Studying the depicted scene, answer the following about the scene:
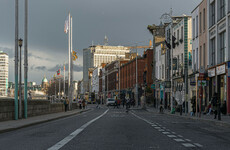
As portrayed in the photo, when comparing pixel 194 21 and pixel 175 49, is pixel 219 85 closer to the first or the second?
pixel 194 21

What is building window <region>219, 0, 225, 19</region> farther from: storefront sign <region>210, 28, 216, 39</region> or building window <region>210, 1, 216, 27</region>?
building window <region>210, 1, 216, 27</region>

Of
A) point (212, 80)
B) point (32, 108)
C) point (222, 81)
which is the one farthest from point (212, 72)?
point (32, 108)

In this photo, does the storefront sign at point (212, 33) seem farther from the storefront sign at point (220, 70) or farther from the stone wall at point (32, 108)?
the stone wall at point (32, 108)

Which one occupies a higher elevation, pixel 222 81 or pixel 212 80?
pixel 212 80

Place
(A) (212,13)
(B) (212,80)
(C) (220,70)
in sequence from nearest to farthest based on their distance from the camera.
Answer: (C) (220,70)
(B) (212,80)
(A) (212,13)

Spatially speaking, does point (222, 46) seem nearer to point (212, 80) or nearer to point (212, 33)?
point (212, 33)

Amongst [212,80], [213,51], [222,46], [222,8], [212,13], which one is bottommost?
[212,80]

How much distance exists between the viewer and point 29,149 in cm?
970

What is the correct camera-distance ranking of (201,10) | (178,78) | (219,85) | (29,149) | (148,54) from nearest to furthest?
(29,149) → (219,85) → (201,10) → (178,78) → (148,54)

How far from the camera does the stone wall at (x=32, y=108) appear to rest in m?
23.1

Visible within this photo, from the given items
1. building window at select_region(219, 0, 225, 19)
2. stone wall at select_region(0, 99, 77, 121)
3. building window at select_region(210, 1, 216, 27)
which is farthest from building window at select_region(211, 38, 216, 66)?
stone wall at select_region(0, 99, 77, 121)

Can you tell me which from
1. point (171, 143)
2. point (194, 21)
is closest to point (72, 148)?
point (171, 143)

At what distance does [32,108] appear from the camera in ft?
102

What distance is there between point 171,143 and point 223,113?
922 inches
